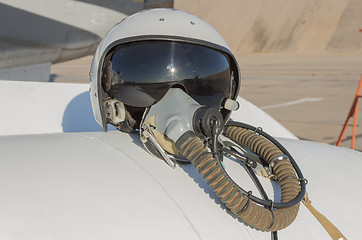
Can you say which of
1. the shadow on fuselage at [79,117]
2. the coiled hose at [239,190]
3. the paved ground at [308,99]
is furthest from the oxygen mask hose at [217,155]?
the paved ground at [308,99]

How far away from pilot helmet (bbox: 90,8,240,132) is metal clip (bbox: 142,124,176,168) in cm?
17

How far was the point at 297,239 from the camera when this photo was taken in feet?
5.65

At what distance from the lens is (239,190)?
63.1 inches

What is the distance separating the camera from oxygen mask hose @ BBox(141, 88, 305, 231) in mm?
1592

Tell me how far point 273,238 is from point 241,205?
9.3 inches

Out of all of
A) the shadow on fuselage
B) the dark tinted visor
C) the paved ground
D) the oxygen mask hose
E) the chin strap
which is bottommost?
the chin strap

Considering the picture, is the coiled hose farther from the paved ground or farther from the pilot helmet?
the paved ground

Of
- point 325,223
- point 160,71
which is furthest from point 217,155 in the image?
point 325,223

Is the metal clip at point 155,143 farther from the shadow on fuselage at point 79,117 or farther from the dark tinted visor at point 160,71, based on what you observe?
the shadow on fuselage at point 79,117

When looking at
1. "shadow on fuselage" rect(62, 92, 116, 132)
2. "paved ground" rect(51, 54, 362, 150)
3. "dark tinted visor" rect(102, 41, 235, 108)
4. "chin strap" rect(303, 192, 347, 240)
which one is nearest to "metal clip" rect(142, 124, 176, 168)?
"dark tinted visor" rect(102, 41, 235, 108)

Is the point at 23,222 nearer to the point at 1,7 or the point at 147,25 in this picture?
the point at 147,25

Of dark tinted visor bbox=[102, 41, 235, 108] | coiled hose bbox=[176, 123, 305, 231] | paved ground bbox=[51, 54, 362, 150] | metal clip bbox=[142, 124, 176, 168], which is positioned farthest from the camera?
paved ground bbox=[51, 54, 362, 150]

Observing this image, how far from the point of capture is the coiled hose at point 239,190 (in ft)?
5.18

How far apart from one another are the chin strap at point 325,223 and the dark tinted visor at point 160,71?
66 centimetres
